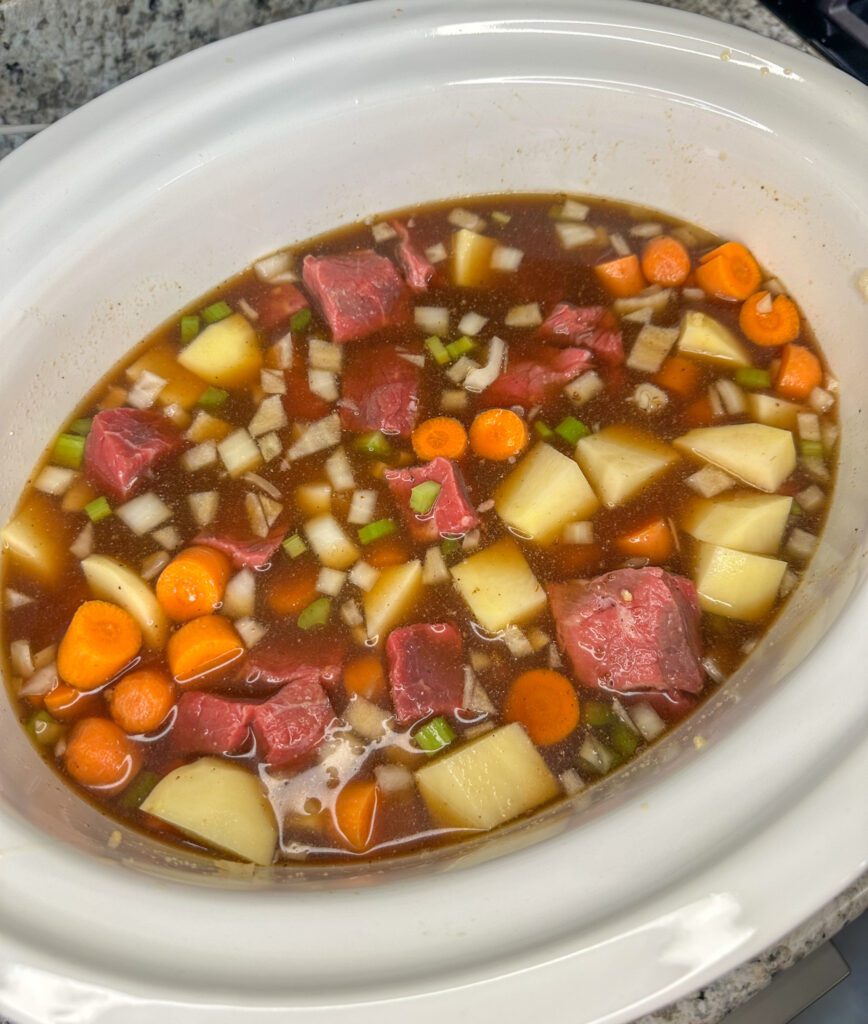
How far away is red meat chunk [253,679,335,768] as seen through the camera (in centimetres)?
190

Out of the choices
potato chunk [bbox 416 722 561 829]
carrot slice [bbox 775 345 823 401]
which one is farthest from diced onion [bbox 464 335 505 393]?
potato chunk [bbox 416 722 561 829]

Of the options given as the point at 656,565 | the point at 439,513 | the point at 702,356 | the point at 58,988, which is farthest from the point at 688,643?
the point at 58,988

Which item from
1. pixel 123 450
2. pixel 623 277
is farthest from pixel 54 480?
pixel 623 277

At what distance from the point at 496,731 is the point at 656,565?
20.8 inches

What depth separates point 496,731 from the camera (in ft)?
6.28

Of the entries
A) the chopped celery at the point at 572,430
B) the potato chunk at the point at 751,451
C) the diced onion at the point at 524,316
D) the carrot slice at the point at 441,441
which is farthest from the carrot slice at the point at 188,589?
the potato chunk at the point at 751,451

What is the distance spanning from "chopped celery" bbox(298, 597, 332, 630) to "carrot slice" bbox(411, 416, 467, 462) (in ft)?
1.41

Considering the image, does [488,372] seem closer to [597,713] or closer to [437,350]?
[437,350]

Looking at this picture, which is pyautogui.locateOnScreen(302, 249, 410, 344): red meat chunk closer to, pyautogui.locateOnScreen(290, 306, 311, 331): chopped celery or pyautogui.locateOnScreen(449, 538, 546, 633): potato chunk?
pyautogui.locateOnScreen(290, 306, 311, 331): chopped celery

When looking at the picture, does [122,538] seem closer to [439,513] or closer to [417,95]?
[439,513]

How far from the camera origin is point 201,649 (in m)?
2.02

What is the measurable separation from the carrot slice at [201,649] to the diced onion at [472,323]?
38.4 inches

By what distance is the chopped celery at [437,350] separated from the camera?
2383mm

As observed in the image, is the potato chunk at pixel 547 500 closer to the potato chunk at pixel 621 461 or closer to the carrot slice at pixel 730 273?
the potato chunk at pixel 621 461
